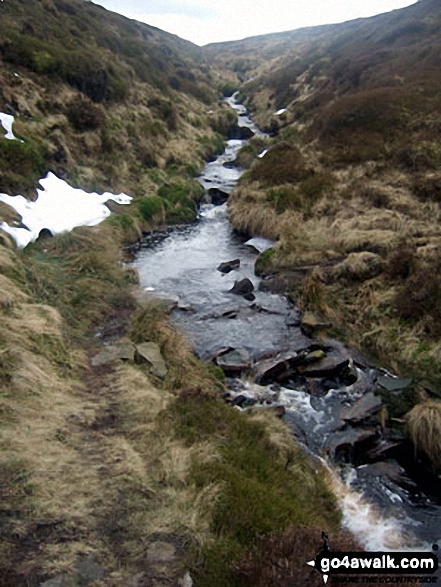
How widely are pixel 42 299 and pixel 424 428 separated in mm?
8016

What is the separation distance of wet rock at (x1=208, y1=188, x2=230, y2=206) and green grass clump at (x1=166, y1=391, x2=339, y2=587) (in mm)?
18109

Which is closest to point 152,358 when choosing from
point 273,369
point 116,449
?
point 273,369

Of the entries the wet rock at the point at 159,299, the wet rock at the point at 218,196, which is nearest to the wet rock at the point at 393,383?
the wet rock at the point at 159,299

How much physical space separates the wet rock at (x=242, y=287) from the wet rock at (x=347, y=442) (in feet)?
22.3

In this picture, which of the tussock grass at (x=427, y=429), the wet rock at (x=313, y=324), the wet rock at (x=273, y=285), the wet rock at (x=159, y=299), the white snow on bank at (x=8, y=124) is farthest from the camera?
the white snow on bank at (x=8, y=124)

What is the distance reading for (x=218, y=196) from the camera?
2528 centimetres

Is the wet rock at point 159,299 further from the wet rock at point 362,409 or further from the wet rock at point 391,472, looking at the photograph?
the wet rock at point 391,472

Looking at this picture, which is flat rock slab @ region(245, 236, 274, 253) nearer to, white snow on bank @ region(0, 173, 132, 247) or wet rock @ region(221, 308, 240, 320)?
wet rock @ region(221, 308, 240, 320)

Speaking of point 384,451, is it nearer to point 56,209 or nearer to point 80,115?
point 56,209

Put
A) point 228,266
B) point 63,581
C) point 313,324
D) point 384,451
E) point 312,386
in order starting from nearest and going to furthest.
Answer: point 63,581
point 384,451
point 312,386
point 313,324
point 228,266

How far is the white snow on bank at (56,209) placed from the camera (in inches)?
591

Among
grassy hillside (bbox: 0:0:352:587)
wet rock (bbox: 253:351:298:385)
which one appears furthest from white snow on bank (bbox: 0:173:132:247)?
wet rock (bbox: 253:351:298:385)

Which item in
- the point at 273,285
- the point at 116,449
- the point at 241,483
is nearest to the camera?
the point at 241,483

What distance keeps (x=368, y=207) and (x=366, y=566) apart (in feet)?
50.7
